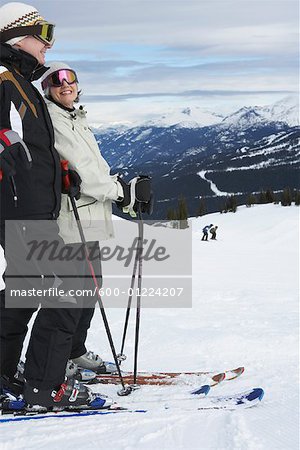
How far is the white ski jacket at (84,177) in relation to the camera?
3109 millimetres

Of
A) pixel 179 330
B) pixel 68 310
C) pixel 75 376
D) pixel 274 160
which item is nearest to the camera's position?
pixel 68 310

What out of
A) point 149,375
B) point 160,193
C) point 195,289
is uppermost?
point 149,375

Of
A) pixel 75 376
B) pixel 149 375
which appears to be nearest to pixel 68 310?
pixel 75 376

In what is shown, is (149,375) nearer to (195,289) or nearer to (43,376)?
(43,376)

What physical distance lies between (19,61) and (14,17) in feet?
0.76

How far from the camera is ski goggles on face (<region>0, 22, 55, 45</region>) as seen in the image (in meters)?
2.84

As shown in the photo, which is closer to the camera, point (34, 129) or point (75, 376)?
point (34, 129)

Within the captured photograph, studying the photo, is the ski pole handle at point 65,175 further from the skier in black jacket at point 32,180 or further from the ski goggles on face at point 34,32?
the ski goggles on face at point 34,32

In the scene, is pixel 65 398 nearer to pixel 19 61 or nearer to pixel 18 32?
pixel 19 61

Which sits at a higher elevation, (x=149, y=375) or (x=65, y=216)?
(x=65, y=216)

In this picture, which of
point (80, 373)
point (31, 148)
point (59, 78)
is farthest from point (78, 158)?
point (80, 373)

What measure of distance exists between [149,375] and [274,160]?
614ft

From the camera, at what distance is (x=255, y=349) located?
4.52 m

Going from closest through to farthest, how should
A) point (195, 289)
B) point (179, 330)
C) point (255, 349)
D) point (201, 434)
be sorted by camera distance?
point (201, 434) → point (255, 349) → point (179, 330) → point (195, 289)
